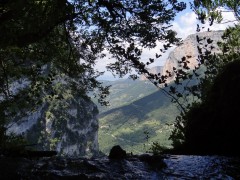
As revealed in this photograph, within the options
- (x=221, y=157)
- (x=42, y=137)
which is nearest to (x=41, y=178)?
(x=221, y=157)

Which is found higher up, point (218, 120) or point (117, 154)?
point (218, 120)

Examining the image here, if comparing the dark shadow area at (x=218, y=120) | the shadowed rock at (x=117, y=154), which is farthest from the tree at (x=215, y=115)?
the shadowed rock at (x=117, y=154)

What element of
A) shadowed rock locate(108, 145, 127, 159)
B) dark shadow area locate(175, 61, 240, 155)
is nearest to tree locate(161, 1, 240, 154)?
dark shadow area locate(175, 61, 240, 155)

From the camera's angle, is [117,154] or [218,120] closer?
[117,154]

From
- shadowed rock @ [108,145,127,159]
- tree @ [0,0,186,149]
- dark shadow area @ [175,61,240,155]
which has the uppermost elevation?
tree @ [0,0,186,149]

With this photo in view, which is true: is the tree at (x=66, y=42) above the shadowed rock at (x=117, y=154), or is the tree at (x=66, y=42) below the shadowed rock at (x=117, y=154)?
above

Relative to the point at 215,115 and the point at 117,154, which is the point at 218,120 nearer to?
the point at 215,115

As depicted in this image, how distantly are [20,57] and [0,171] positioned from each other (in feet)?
21.0

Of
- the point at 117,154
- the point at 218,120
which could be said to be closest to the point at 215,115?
the point at 218,120

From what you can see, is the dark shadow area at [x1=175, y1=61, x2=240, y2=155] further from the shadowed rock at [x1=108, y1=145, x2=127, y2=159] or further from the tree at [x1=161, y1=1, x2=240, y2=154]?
the shadowed rock at [x1=108, y1=145, x2=127, y2=159]

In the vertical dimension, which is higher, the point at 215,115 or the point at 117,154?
the point at 215,115

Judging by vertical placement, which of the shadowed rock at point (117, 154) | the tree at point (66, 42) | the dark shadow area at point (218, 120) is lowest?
the shadowed rock at point (117, 154)

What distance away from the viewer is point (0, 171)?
6.77 m

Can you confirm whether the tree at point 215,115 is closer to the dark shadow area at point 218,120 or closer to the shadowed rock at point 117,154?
the dark shadow area at point 218,120
